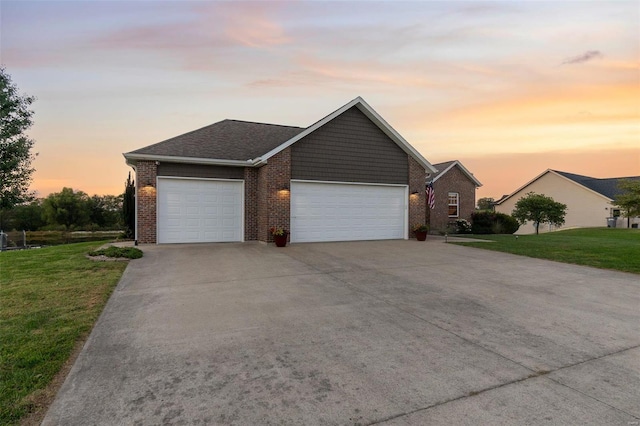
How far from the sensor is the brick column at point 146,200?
11602 mm

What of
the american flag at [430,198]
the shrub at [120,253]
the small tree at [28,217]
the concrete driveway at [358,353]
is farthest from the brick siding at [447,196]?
the small tree at [28,217]

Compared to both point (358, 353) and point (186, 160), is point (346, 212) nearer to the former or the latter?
point (186, 160)

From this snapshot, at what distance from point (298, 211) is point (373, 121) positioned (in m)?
5.10

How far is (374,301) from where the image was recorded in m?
5.35

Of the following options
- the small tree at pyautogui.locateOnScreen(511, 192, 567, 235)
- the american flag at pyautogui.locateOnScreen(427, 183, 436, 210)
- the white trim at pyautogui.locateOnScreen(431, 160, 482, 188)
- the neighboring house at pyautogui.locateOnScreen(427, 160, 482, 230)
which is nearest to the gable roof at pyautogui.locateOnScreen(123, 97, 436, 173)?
the american flag at pyautogui.locateOnScreen(427, 183, 436, 210)

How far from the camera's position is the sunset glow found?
33.7 feet

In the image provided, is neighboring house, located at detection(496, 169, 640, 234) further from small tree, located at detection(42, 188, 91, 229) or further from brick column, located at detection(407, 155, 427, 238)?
small tree, located at detection(42, 188, 91, 229)

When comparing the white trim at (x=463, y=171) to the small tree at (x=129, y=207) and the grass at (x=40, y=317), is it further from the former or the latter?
the grass at (x=40, y=317)

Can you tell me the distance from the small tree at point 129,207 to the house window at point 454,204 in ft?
69.2

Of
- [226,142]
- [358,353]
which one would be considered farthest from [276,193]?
[358,353]

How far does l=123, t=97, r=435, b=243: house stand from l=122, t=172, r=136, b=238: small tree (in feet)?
11.3

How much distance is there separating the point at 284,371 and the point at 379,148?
12.3 metres

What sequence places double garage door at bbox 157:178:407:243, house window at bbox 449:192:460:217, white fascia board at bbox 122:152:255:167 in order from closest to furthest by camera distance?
white fascia board at bbox 122:152:255:167, double garage door at bbox 157:178:407:243, house window at bbox 449:192:460:217

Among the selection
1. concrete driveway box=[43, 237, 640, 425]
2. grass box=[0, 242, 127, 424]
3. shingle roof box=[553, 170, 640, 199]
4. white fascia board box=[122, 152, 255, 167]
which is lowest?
concrete driveway box=[43, 237, 640, 425]
